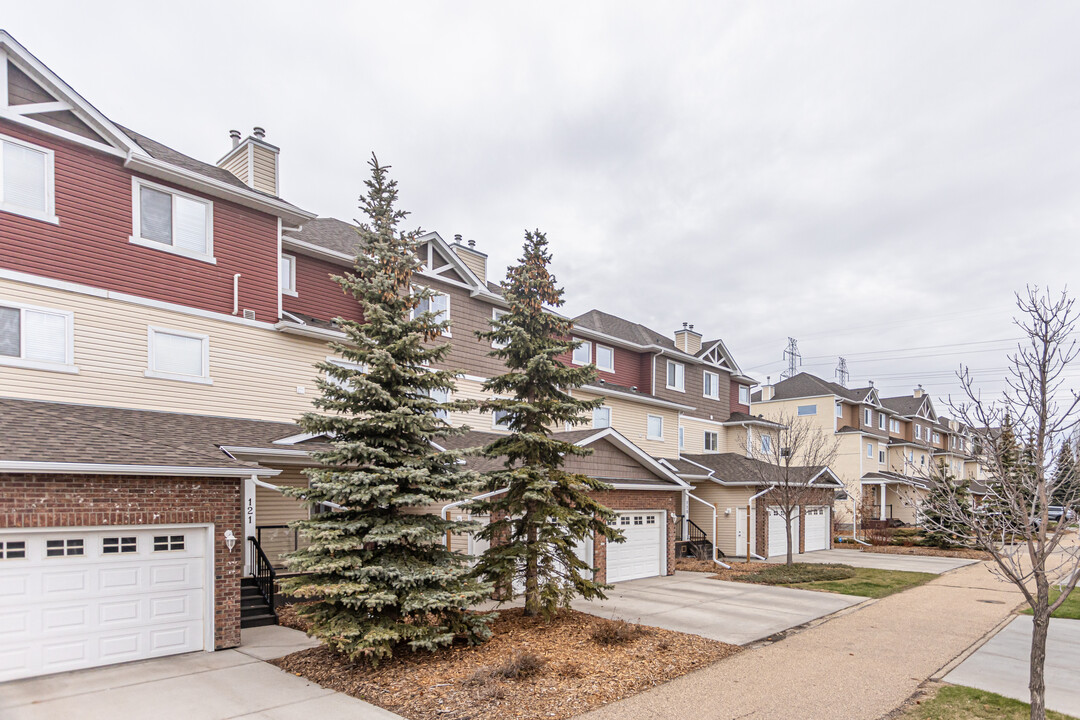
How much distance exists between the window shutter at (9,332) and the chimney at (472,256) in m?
12.7

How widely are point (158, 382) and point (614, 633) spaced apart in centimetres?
1100

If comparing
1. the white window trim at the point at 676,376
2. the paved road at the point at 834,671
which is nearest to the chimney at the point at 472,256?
the white window trim at the point at 676,376

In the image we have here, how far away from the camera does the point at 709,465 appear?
27234 millimetres

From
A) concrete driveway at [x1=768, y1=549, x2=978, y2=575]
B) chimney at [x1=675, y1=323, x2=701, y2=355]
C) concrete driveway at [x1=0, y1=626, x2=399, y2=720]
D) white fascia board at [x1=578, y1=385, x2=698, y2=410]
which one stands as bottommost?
concrete driveway at [x1=768, y1=549, x2=978, y2=575]

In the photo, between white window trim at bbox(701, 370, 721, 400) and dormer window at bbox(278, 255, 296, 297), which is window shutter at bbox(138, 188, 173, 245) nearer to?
dormer window at bbox(278, 255, 296, 297)

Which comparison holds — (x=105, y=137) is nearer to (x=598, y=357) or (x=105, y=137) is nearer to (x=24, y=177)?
(x=24, y=177)

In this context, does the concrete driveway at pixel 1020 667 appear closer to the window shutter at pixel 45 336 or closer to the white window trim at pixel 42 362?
the white window trim at pixel 42 362

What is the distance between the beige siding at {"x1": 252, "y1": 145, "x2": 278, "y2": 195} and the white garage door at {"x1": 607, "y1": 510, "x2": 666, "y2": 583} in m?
13.9

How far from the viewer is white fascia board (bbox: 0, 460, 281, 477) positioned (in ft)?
27.9

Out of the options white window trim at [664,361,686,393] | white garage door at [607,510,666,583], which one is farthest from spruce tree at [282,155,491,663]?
white window trim at [664,361,686,393]

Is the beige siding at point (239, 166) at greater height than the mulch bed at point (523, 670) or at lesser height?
greater

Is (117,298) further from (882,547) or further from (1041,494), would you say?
(882,547)

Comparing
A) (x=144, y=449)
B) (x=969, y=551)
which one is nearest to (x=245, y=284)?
(x=144, y=449)

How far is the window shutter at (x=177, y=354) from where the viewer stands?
13.5 metres
